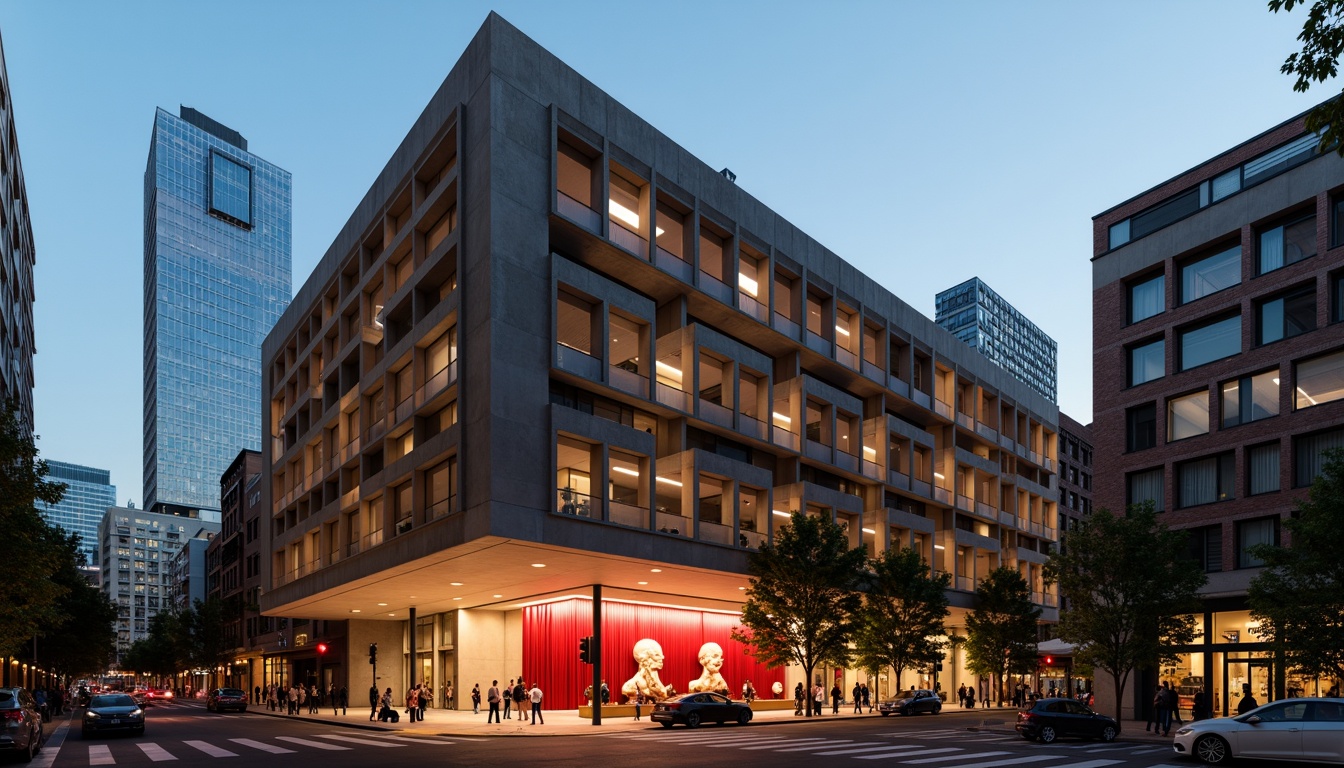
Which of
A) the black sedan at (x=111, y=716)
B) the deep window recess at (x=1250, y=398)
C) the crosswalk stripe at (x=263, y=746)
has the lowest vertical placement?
the black sedan at (x=111, y=716)

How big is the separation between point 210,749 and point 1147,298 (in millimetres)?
41411

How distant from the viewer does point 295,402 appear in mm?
60938

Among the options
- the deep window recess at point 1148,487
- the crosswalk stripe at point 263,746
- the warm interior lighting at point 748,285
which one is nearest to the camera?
the crosswalk stripe at point 263,746

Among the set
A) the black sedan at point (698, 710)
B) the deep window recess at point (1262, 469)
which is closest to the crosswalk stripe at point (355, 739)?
the black sedan at point (698, 710)

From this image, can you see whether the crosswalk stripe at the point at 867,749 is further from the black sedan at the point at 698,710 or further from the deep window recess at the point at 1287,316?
the deep window recess at the point at 1287,316

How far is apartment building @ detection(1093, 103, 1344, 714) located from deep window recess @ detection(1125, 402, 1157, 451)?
6cm

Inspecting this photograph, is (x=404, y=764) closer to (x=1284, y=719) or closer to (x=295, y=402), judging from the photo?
(x=1284, y=719)

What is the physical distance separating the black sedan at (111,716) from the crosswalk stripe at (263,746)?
508cm

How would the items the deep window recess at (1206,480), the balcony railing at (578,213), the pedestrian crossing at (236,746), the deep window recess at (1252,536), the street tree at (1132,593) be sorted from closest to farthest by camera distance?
the pedestrian crossing at (236,746)
the street tree at (1132,593)
the balcony railing at (578,213)
the deep window recess at (1252,536)
the deep window recess at (1206,480)

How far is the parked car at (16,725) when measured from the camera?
2333cm

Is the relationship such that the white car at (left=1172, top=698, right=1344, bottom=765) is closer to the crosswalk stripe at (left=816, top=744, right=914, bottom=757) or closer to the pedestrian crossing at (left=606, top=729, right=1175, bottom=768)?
the pedestrian crossing at (left=606, top=729, right=1175, bottom=768)

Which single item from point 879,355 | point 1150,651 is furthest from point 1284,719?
point 879,355

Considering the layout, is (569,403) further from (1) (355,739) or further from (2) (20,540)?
(2) (20,540)

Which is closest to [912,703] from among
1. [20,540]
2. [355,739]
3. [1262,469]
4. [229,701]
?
[1262,469]
